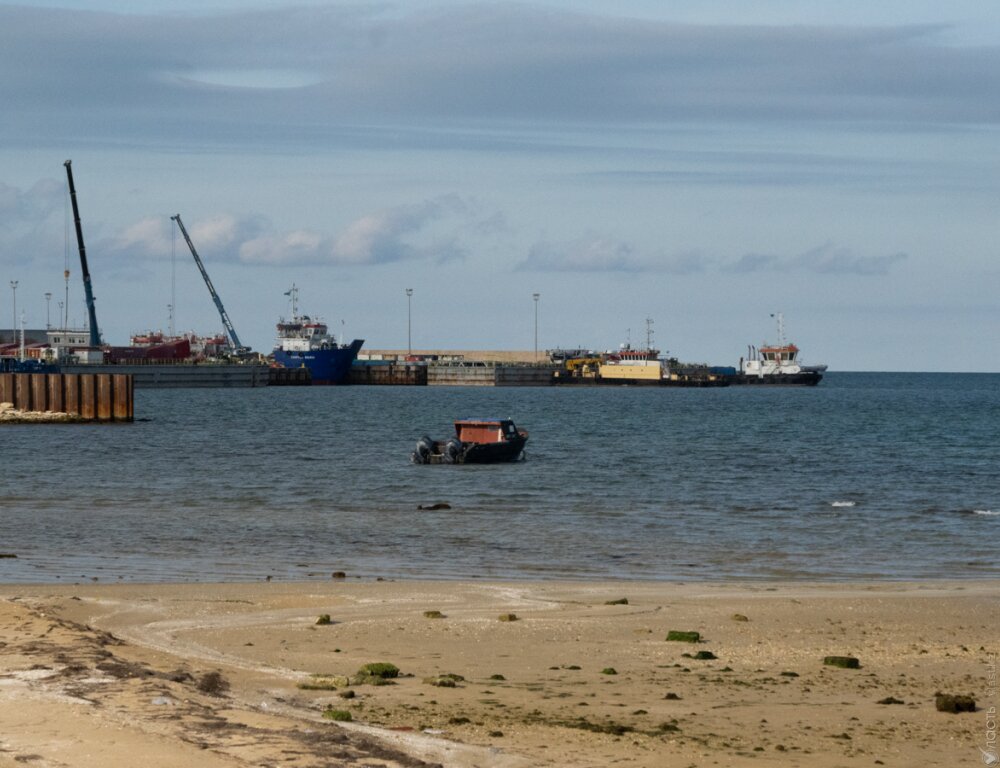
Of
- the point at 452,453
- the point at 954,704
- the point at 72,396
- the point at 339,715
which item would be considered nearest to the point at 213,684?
the point at 339,715

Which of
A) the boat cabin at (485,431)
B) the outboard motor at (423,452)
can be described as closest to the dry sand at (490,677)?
the outboard motor at (423,452)

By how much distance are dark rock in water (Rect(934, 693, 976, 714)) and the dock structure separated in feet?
303

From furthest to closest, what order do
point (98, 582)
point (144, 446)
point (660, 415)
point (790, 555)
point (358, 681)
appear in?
point (660, 415) → point (144, 446) → point (790, 555) → point (98, 582) → point (358, 681)

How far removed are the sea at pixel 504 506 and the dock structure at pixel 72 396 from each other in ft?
10.3

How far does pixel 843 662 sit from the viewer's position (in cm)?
1791

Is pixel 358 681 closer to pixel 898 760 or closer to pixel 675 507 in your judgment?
pixel 898 760

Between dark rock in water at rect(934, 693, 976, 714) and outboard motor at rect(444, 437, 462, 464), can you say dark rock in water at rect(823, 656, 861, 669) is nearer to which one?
dark rock in water at rect(934, 693, 976, 714)

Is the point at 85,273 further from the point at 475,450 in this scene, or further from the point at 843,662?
the point at 843,662

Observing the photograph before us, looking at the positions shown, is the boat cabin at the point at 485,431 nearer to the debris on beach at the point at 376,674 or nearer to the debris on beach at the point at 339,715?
the debris on beach at the point at 376,674

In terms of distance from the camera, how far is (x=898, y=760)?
43.9ft

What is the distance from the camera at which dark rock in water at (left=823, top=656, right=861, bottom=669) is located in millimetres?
17812

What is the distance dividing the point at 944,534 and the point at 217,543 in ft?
62.4

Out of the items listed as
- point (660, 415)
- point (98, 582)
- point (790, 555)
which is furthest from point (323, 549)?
point (660, 415)

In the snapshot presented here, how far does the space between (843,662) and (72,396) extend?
91.0m
